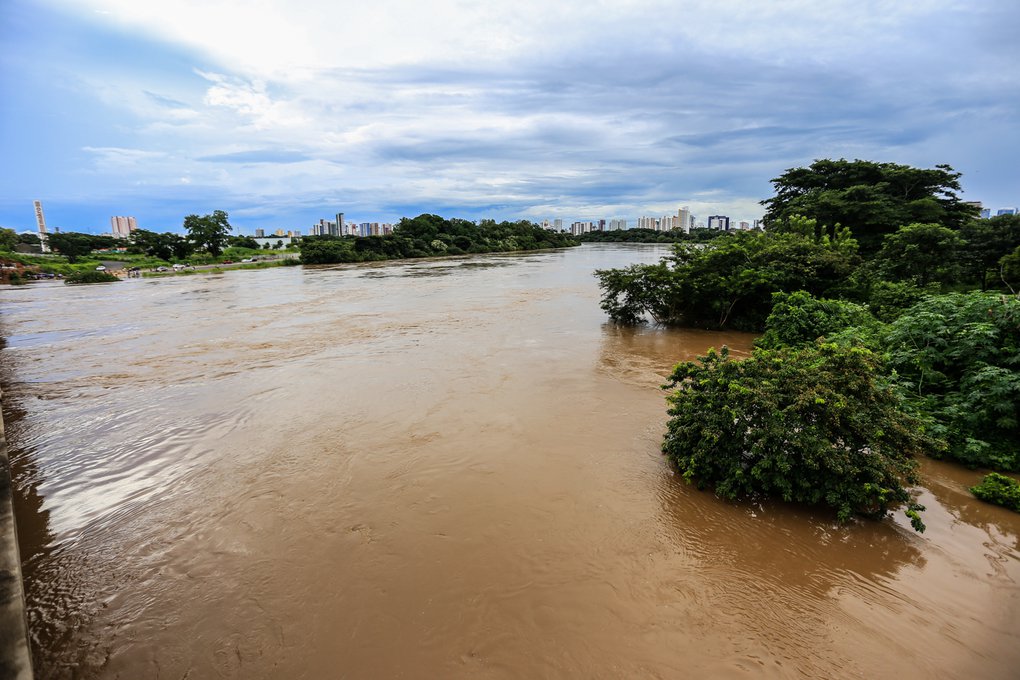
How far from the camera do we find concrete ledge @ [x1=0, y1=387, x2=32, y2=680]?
7.07 ft

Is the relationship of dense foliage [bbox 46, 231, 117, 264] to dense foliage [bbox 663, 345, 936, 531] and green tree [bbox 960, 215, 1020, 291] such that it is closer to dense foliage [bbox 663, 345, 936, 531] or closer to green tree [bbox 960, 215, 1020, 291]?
dense foliage [bbox 663, 345, 936, 531]

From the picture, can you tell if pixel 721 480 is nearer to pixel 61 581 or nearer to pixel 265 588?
pixel 265 588

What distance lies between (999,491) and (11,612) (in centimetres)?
835

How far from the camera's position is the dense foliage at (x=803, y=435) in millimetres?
4523

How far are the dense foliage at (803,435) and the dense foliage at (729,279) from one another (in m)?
8.72

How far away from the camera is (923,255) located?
507 inches

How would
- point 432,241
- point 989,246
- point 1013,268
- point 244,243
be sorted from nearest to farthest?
1. point 1013,268
2. point 989,246
3. point 432,241
4. point 244,243

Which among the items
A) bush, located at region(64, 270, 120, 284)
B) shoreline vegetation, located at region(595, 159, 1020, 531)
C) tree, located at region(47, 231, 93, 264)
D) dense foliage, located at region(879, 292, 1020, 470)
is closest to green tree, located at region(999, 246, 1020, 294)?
shoreline vegetation, located at region(595, 159, 1020, 531)

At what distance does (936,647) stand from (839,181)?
3149cm

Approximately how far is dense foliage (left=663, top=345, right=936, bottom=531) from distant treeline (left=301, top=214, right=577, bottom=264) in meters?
51.2

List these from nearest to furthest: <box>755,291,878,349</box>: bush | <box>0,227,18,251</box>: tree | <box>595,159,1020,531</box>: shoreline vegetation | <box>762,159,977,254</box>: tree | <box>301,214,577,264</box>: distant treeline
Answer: <box>595,159,1020,531</box>: shoreline vegetation → <box>755,291,878,349</box>: bush → <box>762,159,977,254</box>: tree → <box>0,227,18,251</box>: tree → <box>301,214,577,264</box>: distant treeline

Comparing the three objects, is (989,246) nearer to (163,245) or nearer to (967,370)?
(967,370)

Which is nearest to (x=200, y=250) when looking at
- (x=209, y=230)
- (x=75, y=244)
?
(x=209, y=230)

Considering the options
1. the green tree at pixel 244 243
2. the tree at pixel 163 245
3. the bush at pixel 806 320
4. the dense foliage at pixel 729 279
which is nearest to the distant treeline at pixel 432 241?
the green tree at pixel 244 243
